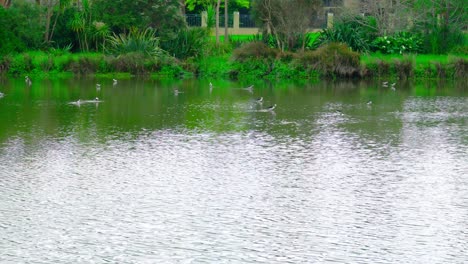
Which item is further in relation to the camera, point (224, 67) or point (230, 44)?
point (230, 44)

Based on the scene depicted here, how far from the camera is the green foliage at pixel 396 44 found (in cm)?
5344

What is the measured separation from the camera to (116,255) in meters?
15.5

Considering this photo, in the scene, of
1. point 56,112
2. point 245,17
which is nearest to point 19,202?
point 56,112

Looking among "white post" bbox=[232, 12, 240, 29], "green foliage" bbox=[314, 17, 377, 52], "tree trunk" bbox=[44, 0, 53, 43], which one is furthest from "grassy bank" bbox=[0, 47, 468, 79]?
"white post" bbox=[232, 12, 240, 29]

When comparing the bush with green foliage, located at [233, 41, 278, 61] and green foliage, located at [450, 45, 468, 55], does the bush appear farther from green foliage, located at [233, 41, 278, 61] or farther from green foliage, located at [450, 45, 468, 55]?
green foliage, located at [450, 45, 468, 55]

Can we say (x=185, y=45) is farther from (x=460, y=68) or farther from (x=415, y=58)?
(x=460, y=68)

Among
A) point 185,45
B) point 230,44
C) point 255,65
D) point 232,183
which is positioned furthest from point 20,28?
point 232,183

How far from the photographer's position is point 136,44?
51.9 metres

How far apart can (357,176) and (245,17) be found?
57.7 meters

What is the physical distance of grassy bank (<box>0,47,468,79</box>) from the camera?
4956 cm

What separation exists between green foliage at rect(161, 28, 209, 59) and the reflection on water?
16.2 meters

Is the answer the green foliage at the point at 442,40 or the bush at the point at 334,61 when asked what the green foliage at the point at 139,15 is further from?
the green foliage at the point at 442,40

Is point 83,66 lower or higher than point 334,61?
lower

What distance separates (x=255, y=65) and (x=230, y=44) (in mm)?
6474
